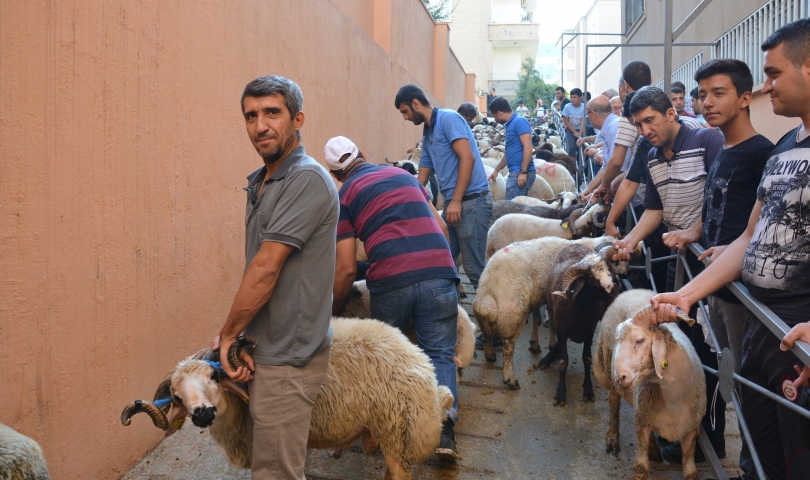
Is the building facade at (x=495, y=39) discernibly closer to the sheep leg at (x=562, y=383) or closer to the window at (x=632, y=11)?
the window at (x=632, y=11)

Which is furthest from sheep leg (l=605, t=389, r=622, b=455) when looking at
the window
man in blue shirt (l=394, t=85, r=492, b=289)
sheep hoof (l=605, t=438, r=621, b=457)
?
the window

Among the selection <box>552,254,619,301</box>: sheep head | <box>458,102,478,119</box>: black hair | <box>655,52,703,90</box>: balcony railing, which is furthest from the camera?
<box>458,102,478,119</box>: black hair

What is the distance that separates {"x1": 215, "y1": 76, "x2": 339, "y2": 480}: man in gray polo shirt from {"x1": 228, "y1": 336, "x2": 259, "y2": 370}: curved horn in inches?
0.7

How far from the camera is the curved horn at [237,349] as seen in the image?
241 cm

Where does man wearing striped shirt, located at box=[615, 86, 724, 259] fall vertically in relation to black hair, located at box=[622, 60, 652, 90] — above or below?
below

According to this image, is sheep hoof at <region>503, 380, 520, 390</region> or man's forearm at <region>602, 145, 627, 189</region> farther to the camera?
man's forearm at <region>602, 145, 627, 189</region>

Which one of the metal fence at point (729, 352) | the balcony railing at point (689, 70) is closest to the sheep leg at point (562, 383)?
the metal fence at point (729, 352)

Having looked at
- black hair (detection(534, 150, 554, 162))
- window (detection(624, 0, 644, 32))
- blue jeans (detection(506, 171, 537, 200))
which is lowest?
blue jeans (detection(506, 171, 537, 200))

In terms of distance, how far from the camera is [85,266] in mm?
3242

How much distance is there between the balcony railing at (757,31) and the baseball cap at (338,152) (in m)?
5.22

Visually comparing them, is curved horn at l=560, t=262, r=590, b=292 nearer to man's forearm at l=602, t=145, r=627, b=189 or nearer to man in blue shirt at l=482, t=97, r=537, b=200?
man's forearm at l=602, t=145, r=627, b=189

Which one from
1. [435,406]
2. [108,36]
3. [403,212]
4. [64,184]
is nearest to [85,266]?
[64,184]

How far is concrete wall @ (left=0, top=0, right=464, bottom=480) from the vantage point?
2.86 m

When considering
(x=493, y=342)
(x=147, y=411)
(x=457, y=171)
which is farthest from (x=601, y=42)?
(x=147, y=411)
